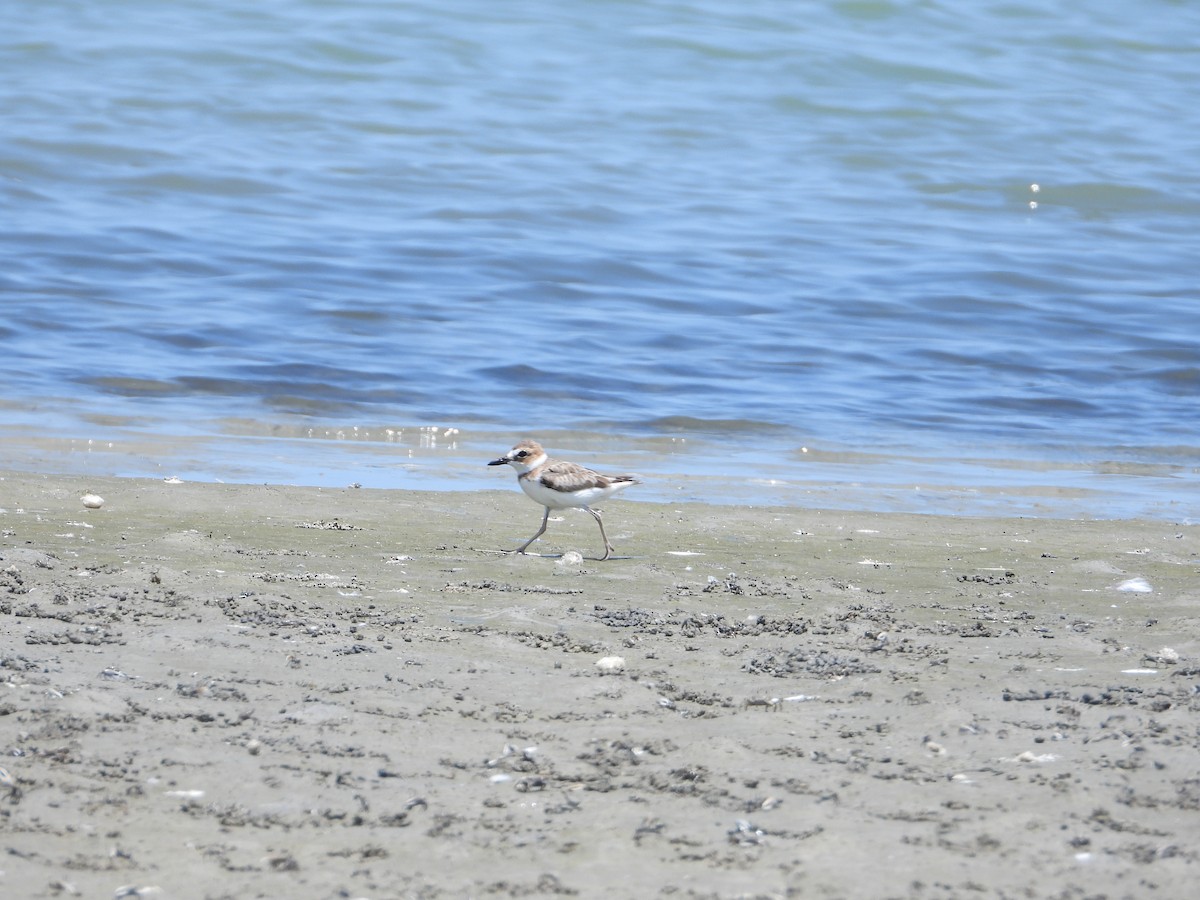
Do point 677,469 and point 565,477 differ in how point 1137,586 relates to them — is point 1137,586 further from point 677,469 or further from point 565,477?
point 677,469

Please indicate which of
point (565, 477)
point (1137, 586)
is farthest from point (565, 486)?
point (1137, 586)

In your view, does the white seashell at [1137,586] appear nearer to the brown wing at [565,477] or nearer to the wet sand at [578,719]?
the wet sand at [578,719]

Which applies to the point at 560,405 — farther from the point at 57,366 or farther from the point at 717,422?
the point at 57,366

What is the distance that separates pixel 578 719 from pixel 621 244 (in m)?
17.4

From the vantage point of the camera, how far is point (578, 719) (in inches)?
197

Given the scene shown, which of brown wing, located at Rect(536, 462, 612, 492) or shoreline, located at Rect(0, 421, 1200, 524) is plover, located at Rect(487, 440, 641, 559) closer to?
brown wing, located at Rect(536, 462, 612, 492)

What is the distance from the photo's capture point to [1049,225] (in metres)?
25.2

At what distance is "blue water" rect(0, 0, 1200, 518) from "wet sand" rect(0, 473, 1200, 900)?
3.19 metres

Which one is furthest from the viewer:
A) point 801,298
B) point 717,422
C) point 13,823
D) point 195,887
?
point 801,298

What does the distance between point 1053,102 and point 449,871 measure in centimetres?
3156

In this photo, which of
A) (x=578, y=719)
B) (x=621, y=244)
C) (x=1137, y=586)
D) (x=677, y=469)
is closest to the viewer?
(x=578, y=719)

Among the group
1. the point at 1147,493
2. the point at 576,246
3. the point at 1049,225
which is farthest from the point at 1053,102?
the point at 1147,493

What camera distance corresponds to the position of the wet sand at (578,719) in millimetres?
3949

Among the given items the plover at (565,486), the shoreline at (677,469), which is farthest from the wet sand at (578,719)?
the shoreline at (677,469)
